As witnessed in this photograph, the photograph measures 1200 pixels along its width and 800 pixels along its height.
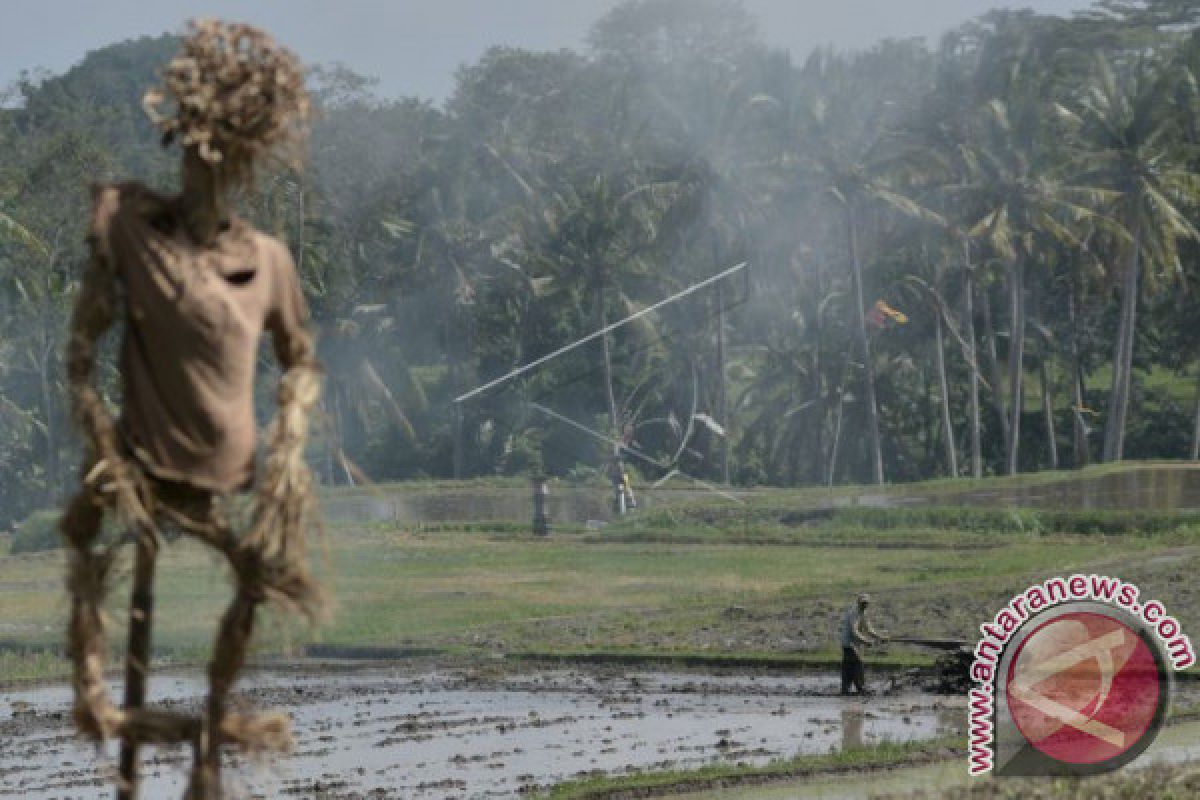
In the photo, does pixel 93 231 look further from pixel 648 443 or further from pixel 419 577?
pixel 648 443

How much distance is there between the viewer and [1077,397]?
5766cm

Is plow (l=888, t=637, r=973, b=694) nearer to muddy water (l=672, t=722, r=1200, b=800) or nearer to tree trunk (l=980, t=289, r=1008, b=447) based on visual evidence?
muddy water (l=672, t=722, r=1200, b=800)

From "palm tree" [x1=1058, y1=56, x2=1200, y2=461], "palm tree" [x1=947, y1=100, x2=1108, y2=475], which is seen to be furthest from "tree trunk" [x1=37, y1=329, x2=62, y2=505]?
"palm tree" [x1=1058, y1=56, x2=1200, y2=461]

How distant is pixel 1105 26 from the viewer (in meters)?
64.6

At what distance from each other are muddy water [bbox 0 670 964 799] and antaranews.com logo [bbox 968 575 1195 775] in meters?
1.18

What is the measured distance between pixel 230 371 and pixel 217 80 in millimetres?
523

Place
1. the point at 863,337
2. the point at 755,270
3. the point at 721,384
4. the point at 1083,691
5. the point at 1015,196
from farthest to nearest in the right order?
the point at 755,270
the point at 721,384
the point at 1015,196
the point at 863,337
the point at 1083,691

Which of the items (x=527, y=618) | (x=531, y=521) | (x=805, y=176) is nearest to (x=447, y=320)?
(x=805, y=176)

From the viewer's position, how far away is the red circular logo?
1377cm

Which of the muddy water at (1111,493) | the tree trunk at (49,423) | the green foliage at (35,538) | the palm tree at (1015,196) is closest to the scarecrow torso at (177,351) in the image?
the muddy water at (1111,493)

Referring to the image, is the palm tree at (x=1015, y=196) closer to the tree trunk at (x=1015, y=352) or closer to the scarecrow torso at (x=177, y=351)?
the tree trunk at (x=1015, y=352)

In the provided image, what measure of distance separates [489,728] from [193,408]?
52.5 ft

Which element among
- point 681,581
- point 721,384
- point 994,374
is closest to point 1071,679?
point 681,581

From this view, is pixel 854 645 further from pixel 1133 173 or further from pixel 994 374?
pixel 994 374
